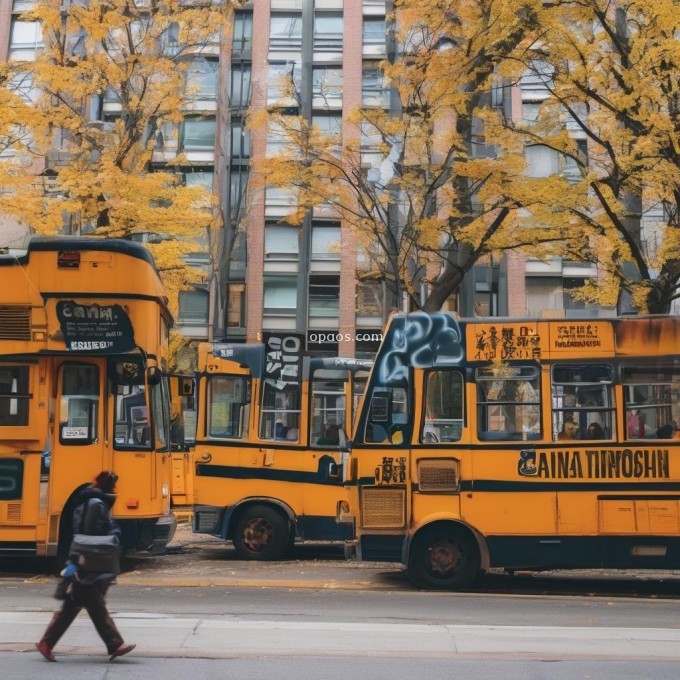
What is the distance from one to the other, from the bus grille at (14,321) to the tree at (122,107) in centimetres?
569

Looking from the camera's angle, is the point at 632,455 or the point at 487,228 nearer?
the point at 632,455

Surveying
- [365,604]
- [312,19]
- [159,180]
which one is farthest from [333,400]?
[312,19]

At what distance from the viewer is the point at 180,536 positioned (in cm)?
1900

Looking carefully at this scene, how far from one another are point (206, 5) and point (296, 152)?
4.07 meters

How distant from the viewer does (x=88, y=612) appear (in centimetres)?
731

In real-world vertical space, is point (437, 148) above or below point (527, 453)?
above

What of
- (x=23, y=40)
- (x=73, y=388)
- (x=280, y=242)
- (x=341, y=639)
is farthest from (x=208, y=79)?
(x=341, y=639)

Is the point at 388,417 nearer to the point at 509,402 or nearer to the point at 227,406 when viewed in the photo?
the point at 509,402

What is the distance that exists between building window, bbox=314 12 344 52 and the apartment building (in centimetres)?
4

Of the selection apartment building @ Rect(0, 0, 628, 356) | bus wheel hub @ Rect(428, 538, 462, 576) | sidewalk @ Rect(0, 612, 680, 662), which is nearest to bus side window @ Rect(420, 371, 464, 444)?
bus wheel hub @ Rect(428, 538, 462, 576)

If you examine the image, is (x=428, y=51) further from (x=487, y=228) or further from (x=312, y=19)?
(x=312, y=19)

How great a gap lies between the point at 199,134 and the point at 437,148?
2129 centimetres

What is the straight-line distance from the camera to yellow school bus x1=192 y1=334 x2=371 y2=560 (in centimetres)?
1466

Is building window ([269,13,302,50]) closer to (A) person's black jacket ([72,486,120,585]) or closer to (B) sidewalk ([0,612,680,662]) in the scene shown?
(B) sidewalk ([0,612,680,662])
